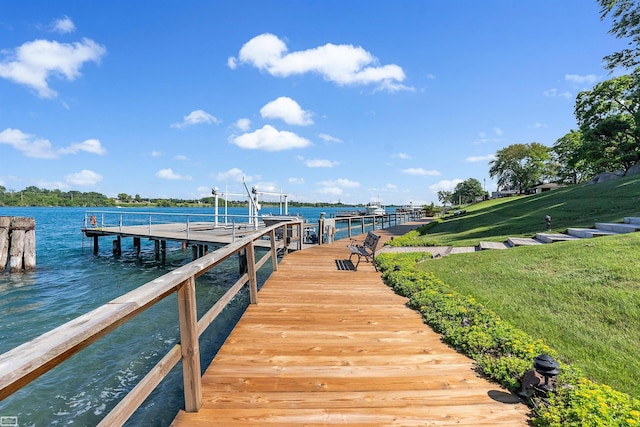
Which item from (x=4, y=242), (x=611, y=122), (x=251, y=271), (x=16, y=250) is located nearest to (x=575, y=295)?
(x=251, y=271)

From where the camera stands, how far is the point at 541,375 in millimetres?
2572

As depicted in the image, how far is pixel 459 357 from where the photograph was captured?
3.22m

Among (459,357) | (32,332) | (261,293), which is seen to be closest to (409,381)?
(459,357)

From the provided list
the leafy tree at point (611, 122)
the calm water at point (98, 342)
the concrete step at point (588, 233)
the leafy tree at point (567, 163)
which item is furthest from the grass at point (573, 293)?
the leafy tree at point (567, 163)

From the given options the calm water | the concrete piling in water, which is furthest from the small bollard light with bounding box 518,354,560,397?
the concrete piling in water

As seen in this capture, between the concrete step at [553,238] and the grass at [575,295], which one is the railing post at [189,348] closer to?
the grass at [575,295]

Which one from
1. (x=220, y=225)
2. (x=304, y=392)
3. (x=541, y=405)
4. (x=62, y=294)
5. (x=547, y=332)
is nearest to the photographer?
(x=541, y=405)

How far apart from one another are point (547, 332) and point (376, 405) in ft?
8.34

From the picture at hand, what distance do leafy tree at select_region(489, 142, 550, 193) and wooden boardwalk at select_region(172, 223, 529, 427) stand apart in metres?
63.2

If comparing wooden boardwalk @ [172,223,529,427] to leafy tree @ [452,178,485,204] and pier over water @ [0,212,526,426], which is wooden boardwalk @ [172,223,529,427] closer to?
pier over water @ [0,212,526,426]

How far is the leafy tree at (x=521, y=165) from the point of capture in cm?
5581

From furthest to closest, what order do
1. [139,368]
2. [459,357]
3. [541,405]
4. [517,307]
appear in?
[139,368]
[517,307]
[459,357]
[541,405]

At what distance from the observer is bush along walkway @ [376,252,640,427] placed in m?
2.19

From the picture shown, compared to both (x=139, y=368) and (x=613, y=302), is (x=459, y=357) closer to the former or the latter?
(x=613, y=302)
